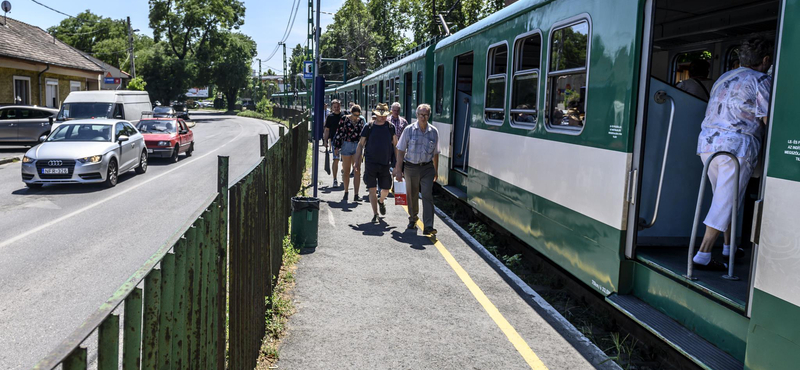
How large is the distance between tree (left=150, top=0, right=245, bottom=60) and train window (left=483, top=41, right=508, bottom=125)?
65509 millimetres

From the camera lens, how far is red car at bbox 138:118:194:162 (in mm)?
20047

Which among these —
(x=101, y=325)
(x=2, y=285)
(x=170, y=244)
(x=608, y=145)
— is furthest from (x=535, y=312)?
(x=2, y=285)

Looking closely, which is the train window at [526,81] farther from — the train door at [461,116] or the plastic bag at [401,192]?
the train door at [461,116]

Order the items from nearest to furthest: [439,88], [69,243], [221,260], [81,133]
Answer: [221,260] → [69,243] → [439,88] → [81,133]

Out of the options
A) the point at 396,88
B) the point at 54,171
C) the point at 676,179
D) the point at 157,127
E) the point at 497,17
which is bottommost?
the point at 54,171

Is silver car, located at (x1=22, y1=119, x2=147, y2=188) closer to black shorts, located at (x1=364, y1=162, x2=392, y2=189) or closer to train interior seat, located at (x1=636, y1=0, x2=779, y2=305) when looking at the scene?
black shorts, located at (x1=364, y1=162, x2=392, y2=189)

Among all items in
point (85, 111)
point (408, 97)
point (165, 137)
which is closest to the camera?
point (408, 97)

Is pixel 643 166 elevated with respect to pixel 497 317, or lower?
elevated

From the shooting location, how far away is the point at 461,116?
460 inches

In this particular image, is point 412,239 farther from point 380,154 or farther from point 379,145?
point 379,145

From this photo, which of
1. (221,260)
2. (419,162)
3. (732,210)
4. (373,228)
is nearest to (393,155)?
(419,162)

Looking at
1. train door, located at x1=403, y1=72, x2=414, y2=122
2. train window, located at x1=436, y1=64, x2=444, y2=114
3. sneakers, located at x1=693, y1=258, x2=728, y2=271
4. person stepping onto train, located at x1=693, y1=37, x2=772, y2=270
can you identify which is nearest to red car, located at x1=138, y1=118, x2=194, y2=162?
train door, located at x1=403, y1=72, x2=414, y2=122

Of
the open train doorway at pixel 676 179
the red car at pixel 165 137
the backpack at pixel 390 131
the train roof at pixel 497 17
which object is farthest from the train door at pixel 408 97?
the open train doorway at pixel 676 179

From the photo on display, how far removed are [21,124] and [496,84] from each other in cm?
2062
